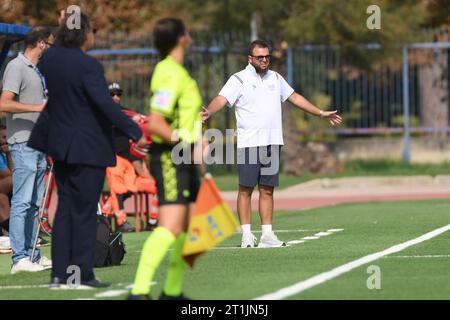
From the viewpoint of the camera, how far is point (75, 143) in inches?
403

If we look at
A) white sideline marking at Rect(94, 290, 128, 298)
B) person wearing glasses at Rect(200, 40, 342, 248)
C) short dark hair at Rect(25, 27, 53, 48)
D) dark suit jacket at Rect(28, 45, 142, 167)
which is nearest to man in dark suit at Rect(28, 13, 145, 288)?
dark suit jacket at Rect(28, 45, 142, 167)

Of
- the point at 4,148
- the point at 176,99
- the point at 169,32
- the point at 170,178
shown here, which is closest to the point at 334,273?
the point at 170,178

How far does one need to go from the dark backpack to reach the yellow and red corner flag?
3.48m

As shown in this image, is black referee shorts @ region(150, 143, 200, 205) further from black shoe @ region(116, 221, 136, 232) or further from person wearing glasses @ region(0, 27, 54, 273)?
black shoe @ region(116, 221, 136, 232)

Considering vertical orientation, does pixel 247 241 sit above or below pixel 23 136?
below

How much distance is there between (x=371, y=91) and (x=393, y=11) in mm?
1835

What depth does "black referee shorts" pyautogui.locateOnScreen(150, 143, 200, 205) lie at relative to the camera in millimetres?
9250

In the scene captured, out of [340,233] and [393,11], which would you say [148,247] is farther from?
[393,11]

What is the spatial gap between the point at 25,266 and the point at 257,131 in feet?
9.88

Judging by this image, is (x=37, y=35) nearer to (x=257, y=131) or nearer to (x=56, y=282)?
(x=257, y=131)

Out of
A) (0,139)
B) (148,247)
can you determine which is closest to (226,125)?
(0,139)

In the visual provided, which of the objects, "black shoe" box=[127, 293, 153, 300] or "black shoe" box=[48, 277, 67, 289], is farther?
"black shoe" box=[48, 277, 67, 289]

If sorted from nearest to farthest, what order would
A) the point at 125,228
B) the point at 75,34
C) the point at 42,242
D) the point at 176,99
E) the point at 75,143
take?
the point at 176,99 < the point at 75,143 < the point at 75,34 < the point at 42,242 < the point at 125,228
